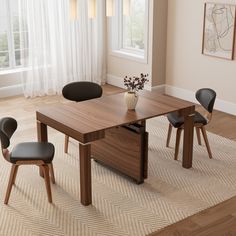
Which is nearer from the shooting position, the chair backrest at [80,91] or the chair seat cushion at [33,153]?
the chair seat cushion at [33,153]

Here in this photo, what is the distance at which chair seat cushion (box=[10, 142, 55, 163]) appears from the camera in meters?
4.16

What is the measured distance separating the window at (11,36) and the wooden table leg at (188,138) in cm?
353

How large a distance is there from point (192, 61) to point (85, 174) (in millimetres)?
3541

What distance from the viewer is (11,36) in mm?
7438

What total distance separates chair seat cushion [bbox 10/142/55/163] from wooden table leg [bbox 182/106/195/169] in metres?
1.44

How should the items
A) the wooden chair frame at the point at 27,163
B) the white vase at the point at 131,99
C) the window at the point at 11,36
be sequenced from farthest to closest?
the window at the point at 11,36, the white vase at the point at 131,99, the wooden chair frame at the point at 27,163

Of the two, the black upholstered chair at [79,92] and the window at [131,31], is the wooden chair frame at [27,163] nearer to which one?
the black upholstered chair at [79,92]

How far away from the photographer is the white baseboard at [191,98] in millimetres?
6676

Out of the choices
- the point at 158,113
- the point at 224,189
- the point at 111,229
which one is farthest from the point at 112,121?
the point at 224,189

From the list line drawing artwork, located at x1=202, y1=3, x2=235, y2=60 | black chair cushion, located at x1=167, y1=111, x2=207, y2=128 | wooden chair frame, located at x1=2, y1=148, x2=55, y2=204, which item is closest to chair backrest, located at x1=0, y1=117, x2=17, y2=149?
wooden chair frame, located at x1=2, y1=148, x2=55, y2=204

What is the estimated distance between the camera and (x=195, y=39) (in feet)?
22.8

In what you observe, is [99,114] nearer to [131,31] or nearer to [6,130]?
[6,130]

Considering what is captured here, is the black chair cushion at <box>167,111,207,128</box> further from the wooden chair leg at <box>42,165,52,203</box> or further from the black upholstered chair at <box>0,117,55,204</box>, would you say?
the wooden chair leg at <box>42,165,52,203</box>

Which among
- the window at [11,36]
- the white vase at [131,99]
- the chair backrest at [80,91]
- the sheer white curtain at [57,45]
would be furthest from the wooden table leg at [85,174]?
the window at [11,36]
